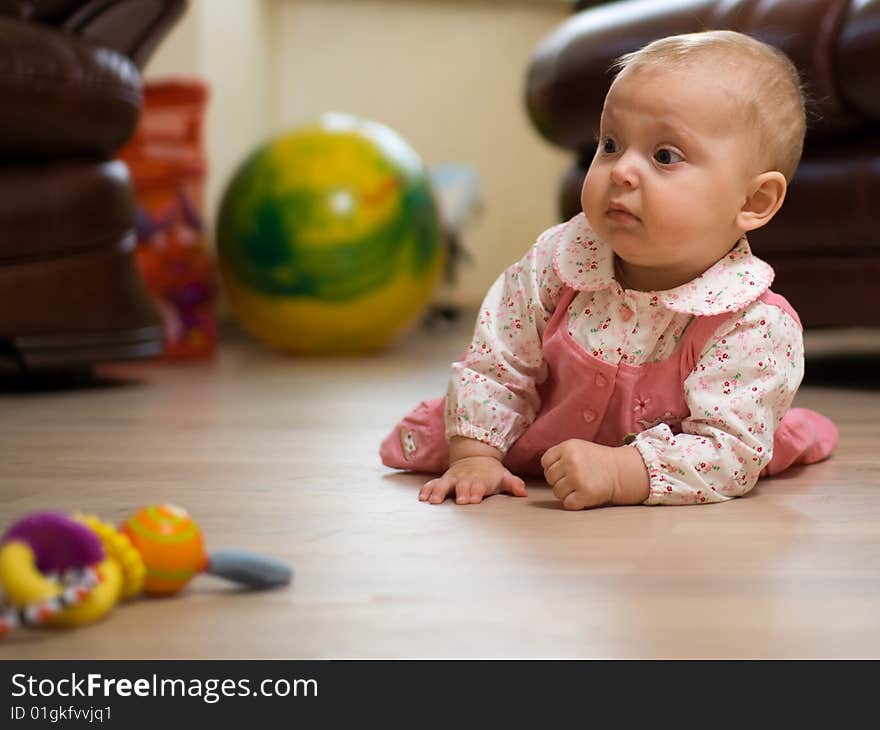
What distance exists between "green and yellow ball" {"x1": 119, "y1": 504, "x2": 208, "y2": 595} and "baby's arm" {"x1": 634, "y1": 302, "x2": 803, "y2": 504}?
1.26 ft

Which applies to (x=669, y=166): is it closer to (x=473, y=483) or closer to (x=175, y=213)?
(x=473, y=483)

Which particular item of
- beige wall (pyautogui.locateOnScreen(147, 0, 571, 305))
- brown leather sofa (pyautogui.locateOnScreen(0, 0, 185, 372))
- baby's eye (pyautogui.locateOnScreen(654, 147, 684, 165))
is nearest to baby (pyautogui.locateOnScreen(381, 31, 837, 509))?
baby's eye (pyautogui.locateOnScreen(654, 147, 684, 165))

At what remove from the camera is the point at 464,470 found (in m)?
0.96

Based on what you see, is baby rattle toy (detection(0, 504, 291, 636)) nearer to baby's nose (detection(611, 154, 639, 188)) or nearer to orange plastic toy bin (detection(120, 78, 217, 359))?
baby's nose (detection(611, 154, 639, 188))

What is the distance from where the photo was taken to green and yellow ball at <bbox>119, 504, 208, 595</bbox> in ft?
2.15

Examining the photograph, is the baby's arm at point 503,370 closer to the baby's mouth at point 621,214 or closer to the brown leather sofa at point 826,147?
the baby's mouth at point 621,214

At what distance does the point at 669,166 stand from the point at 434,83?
241 centimetres

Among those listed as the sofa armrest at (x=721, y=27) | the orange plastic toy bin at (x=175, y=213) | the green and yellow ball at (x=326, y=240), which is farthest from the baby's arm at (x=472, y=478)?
the orange plastic toy bin at (x=175, y=213)

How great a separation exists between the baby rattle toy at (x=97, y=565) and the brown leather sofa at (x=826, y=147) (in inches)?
41.9

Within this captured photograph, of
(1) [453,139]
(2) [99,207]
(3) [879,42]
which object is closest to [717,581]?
(3) [879,42]

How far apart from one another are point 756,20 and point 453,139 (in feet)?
5.83

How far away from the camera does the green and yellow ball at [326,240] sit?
2.25 meters

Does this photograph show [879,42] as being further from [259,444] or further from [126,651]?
[126,651]

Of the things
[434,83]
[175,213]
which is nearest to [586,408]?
[175,213]
